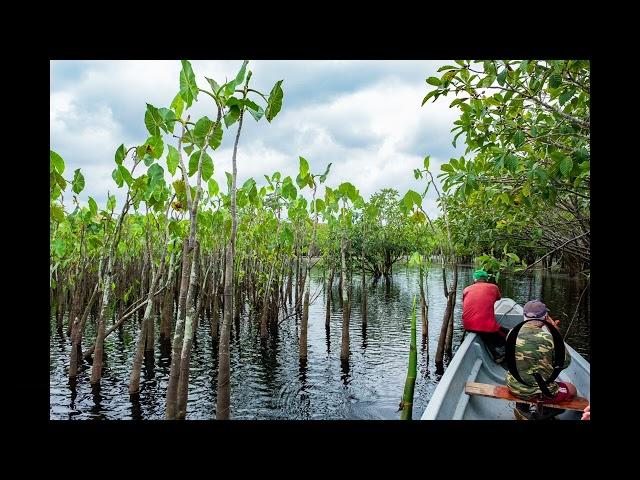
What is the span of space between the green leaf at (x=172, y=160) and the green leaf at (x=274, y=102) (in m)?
0.96

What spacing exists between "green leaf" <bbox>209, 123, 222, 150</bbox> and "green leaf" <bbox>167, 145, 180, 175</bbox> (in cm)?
34

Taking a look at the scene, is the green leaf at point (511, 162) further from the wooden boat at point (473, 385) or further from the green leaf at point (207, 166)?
the green leaf at point (207, 166)

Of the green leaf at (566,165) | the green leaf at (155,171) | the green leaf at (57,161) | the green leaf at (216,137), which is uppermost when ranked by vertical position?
the green leaf at (216,137)

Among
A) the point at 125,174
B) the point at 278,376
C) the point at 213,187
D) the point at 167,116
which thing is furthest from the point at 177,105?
the point at 278,376

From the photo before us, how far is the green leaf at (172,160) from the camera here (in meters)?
4.25

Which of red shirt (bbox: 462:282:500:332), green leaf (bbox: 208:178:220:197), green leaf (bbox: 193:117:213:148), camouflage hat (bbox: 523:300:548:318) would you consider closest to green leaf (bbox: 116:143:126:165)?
green leaf (bbox: 208:178:220:197)

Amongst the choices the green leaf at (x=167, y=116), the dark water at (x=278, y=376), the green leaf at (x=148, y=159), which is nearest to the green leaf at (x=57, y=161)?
the green leaf at (x=148, y=159)

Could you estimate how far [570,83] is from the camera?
3172 mm

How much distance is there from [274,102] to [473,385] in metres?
3.15

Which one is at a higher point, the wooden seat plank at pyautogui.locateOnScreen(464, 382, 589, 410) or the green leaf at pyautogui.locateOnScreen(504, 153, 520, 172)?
the green leaf at pyautogui.locateOnScreen(504, 153, 520, 172)

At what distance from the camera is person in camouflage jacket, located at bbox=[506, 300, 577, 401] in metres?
3.13

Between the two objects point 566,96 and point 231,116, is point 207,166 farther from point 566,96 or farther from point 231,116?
point 566,96

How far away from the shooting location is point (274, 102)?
13.2ft

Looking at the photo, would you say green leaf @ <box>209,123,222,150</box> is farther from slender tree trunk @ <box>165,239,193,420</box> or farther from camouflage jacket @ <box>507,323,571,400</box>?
camouflage jacket @ <box>507,323,571,400</box>
